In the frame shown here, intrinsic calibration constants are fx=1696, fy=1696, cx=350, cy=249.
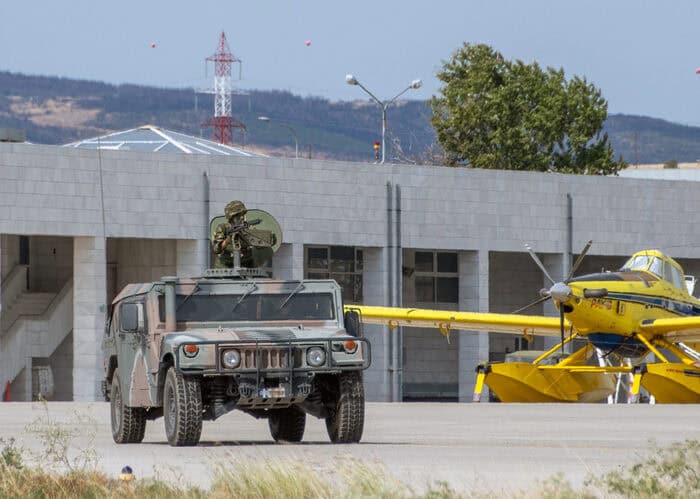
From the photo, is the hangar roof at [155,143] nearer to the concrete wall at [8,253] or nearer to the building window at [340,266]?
the building window at [340,266]

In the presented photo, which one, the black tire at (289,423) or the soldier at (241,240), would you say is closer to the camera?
the black tire at (289,423)

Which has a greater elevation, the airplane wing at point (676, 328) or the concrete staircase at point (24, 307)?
the airplane wing at point (676, 328)

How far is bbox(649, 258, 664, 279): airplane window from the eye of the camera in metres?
37.9

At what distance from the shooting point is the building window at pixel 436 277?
2386 inches

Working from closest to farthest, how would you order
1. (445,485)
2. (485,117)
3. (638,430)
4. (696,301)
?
1. (445,485)
2. (638,430)
3. (696,301)
4. (485,117)

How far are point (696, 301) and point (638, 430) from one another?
15788 millimetres

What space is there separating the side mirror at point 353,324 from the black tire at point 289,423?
5.67 feet

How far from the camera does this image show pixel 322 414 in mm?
19688

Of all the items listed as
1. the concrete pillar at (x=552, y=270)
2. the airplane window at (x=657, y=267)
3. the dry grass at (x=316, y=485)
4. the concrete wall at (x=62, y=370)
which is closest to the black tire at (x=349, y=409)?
the dry grass at (x=316, y=485)

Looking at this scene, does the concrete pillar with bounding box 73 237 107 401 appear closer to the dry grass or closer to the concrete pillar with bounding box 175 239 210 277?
the concrete pillar with bounding box 175 239 210 277

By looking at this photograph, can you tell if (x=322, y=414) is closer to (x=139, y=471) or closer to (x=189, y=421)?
(x=189, y=421)

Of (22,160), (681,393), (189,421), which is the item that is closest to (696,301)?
(681,393)

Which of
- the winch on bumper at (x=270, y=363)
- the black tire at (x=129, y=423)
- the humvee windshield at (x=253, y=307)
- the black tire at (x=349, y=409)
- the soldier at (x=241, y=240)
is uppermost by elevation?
the soldier at (x=241, y=240)

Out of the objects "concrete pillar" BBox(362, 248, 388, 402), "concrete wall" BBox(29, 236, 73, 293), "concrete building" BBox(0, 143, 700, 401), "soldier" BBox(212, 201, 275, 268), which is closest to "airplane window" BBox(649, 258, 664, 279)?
"concrete building" BBox(0, 143, 700, 401)
